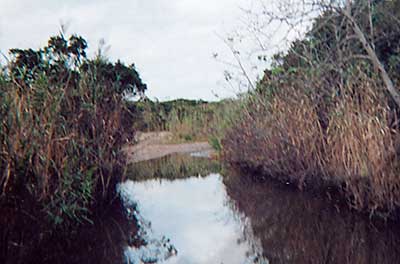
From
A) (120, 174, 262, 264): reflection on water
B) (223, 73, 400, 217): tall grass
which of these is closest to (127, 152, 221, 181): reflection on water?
(120, 174, 262, 264): reflection on water

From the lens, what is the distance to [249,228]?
5242 mm

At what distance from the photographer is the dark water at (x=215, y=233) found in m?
4.01

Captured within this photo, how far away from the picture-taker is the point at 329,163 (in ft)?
20.0

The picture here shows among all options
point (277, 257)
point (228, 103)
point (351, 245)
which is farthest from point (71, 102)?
point (228, 103)

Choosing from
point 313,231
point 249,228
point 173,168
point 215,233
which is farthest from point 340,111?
point 173,168

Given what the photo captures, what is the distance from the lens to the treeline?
512cm

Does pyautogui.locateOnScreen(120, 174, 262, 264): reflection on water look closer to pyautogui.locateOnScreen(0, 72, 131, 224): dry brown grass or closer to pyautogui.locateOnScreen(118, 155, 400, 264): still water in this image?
pyautogui.locateOnScreen(118, 155, 400, 264): still water

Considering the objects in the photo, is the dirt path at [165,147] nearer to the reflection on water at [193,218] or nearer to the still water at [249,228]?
the reflection on water at [193,218]

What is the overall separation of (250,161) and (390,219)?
4147mm

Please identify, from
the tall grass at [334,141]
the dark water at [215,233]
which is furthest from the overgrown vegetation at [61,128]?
the tall grass at [334,141]

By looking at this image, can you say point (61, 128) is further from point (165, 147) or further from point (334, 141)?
point (165, 147)

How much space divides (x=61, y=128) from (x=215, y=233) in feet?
6.90

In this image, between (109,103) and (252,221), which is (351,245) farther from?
(109,103)

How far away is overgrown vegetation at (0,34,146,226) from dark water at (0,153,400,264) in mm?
283
